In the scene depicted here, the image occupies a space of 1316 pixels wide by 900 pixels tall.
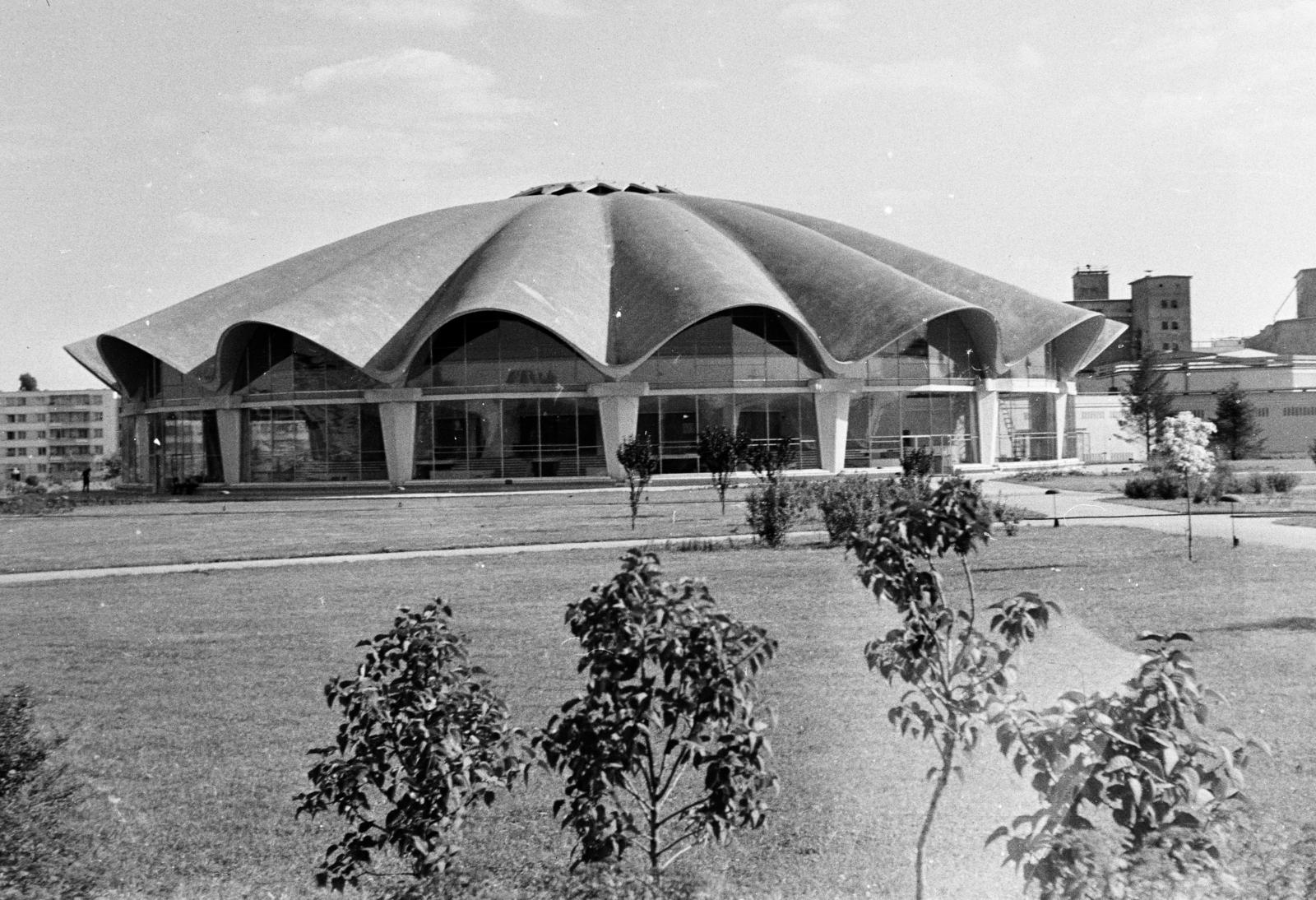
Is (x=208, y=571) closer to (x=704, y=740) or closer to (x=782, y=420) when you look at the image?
(x=704, y=740)

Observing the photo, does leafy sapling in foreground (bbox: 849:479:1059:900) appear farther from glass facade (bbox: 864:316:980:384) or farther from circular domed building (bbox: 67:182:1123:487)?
glass facade (bbox: 864:316:980:384)

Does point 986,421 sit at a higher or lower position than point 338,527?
higher

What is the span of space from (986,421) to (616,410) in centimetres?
1645

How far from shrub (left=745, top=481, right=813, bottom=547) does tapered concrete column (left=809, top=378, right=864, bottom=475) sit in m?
23.8

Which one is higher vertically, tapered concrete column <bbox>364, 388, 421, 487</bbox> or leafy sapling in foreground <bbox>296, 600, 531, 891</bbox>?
tapered concrete column <bbox>364, 388, 421, 487</bbox>

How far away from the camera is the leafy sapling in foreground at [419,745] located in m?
5.68

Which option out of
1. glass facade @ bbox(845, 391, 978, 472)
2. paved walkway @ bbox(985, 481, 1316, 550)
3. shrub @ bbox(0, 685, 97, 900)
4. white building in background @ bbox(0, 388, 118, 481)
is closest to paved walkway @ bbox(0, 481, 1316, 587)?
paved walkway @ bbox(985, 481, 1316, 550)

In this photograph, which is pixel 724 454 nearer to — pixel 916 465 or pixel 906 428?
pixel 916 465

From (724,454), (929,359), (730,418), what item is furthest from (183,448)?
(929,359)

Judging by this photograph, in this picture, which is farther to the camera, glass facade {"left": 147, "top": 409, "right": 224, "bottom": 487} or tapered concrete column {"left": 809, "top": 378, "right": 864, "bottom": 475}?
glass facade {"left": 147, "top": 409, "right": 224, "bottom": 487}

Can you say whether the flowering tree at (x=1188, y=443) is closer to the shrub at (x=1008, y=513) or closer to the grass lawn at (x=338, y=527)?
the shrub at (x=1008, y=513)

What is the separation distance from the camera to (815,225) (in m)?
64.6

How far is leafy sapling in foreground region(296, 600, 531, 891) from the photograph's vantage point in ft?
18.6

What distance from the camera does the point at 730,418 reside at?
4609 cm
